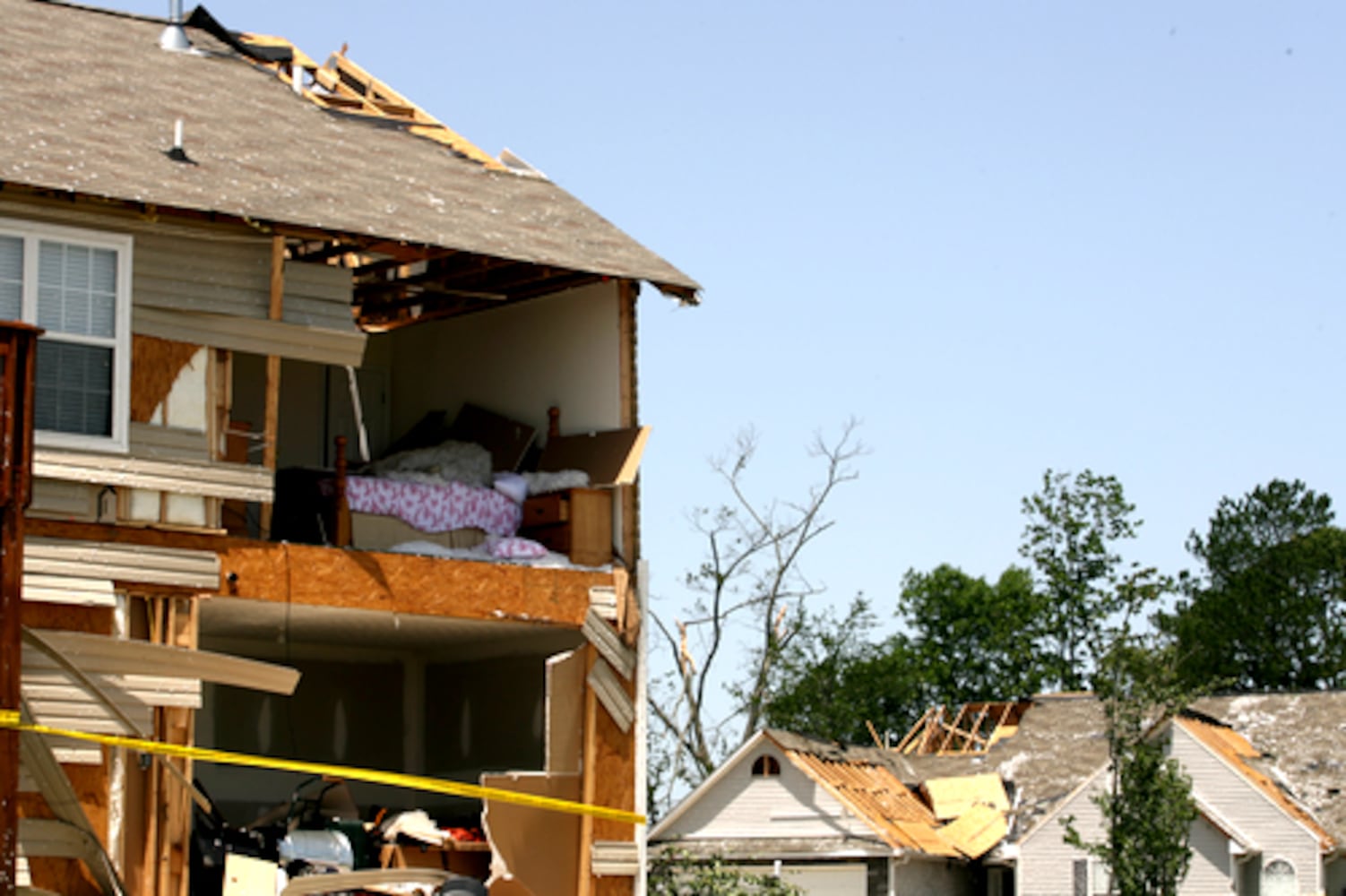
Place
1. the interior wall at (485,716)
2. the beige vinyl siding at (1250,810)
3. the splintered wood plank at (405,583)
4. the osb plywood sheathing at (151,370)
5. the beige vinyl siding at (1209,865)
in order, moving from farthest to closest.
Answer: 1. the beige vinyl siding at (1250,810)
2. the beige vinyl siding at (1209,865)
3. the interior wall at (485,716)
4. the splintered wood plank at (405,583)
5. the osb plywood sheathing at (151,370)

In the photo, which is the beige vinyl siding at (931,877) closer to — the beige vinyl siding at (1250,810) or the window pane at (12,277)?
the beige vinyl siding at (1250,810)

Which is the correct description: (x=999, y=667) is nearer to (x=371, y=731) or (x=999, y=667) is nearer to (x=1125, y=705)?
(x=1125, y=705)

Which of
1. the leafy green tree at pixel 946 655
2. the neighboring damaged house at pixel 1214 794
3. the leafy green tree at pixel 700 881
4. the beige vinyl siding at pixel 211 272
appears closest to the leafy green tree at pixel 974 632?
the leafy green tree at pixel 946 655

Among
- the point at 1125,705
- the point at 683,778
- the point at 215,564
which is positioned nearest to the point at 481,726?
the point at 215,564

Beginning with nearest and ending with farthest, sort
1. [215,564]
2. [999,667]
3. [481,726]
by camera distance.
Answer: [215,564] → [481,726] → [999,667]

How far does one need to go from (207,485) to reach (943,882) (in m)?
26.5

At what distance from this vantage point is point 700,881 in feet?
98.7

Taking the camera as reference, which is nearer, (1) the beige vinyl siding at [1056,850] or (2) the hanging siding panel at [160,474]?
(2) the hanging siding panel at [160,474]

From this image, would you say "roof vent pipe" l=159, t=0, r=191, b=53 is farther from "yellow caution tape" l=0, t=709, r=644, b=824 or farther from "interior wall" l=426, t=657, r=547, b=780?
"yellow caution tape" l=0, t=709, r=644, b=824

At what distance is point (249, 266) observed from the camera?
765 inches

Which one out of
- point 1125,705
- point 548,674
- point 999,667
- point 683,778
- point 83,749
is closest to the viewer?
point 83,749

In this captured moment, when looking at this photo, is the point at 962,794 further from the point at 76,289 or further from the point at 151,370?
the point at 76,289

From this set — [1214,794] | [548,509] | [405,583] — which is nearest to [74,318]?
[405,583]

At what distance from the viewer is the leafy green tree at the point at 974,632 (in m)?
78.1
